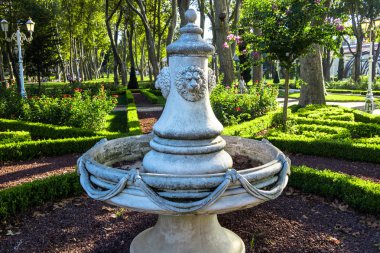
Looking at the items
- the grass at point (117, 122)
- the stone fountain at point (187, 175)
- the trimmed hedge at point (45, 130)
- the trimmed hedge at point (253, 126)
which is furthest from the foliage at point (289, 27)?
the stone fountain at point (187, 175)

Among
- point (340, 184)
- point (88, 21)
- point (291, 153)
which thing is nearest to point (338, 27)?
point (291, 153)

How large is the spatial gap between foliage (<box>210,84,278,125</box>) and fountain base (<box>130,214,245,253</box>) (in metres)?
7.86

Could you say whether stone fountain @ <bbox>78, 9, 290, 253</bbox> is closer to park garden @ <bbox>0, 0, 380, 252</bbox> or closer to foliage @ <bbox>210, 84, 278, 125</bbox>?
park garden @ <bbox>0, 0, 380, 252</bbox>

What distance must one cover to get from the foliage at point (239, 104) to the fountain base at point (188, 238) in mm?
7861

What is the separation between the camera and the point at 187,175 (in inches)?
123

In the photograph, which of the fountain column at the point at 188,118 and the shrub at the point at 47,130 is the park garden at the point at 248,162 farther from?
the fountain column at the point at 188,118

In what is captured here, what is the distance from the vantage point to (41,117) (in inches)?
514

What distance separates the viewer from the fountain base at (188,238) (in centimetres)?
398

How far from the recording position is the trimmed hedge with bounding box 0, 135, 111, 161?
9.01 m

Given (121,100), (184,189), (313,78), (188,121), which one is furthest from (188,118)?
(121,100)

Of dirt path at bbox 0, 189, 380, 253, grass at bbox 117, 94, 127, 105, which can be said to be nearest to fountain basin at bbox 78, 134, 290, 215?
dirt path at bbox 0, 189, 380, 253

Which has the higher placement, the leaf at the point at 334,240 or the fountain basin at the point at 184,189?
the fountain basin at the point at 184,189

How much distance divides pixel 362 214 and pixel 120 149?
3775mm

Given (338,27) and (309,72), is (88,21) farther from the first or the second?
(338,27)
